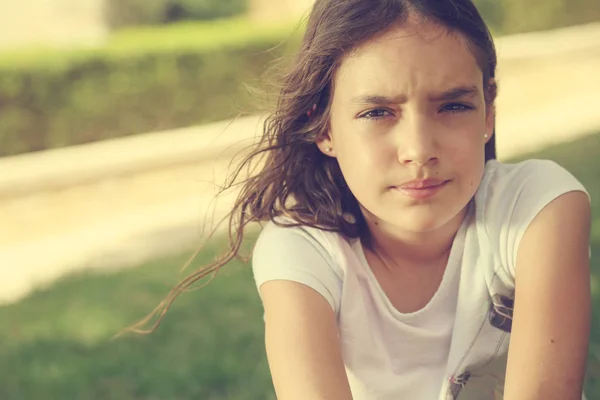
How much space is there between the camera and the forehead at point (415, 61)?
6.90 ft

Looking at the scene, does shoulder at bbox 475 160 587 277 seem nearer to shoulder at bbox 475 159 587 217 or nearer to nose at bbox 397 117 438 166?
shoulder at bbox 475 159 587 217

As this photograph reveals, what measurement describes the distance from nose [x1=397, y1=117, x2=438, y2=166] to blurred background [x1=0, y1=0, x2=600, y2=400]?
0.67 metres

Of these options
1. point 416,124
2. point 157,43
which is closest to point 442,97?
point 416,124

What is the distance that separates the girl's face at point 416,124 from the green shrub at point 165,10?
12.5 m

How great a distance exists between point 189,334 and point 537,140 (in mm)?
5455

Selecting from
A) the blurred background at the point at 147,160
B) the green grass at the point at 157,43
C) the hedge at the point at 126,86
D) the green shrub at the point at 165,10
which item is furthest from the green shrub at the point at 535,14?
the green shrub at the point at 165,10

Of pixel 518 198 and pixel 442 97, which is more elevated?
pixel 442 97

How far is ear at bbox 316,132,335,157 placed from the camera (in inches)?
96.0

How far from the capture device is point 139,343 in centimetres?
421

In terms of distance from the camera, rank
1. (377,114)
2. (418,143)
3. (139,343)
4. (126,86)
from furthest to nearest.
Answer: (126,86) → (139,343) → (377,114) → (418,143)

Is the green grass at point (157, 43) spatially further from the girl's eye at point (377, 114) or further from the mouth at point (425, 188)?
the mouth at point (425, 188)

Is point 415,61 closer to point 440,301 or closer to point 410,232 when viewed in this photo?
point 410,232

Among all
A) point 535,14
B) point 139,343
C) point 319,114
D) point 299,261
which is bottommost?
point 139,343

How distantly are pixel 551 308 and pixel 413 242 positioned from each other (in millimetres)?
447
